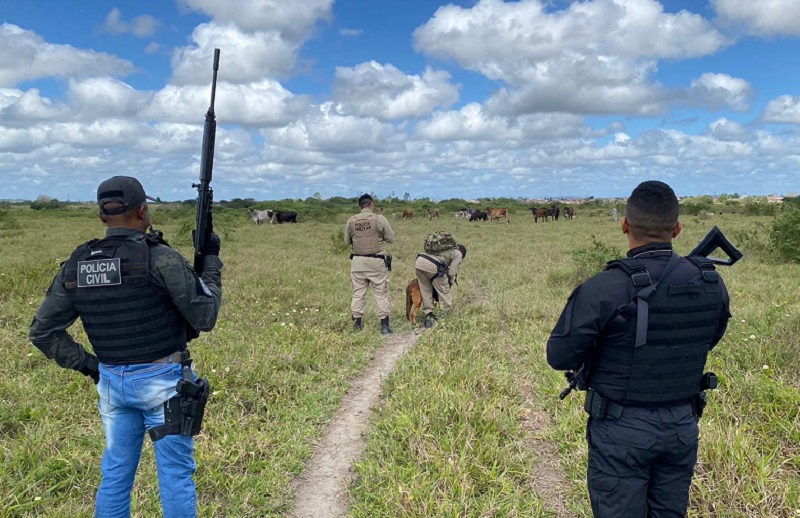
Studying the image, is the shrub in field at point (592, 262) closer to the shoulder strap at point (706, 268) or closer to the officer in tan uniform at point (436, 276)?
the officer in tan uniform at point (436, 276)

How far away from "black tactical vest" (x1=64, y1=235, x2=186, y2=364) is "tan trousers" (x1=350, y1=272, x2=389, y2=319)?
491cm

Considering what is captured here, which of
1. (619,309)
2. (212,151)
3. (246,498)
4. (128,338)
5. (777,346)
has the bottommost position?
(246,498)

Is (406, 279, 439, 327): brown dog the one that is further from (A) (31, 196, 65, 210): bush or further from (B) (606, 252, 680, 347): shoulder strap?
(A) (31, 196, 65, 210): bush

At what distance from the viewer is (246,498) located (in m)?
3.44

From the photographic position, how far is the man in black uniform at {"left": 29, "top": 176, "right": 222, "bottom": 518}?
258cm

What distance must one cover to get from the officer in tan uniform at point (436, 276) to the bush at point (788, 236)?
866 centimetres

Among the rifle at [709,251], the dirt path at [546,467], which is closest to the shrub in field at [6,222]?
the dirt path at [546,467]

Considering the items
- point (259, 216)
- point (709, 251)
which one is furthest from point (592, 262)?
point (259, 216)

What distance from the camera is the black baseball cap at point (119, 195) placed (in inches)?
102

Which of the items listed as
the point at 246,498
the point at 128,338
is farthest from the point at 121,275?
the point at 246,498

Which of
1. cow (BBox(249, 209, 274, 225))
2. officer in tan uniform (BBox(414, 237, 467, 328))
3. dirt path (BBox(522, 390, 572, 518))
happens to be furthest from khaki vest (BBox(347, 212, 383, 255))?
cow (BBox(249, 209, 274, 225))

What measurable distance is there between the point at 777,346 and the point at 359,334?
4.53 meters

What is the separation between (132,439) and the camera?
8.98ft

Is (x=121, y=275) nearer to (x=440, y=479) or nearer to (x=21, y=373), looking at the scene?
(x=440, y=479)
